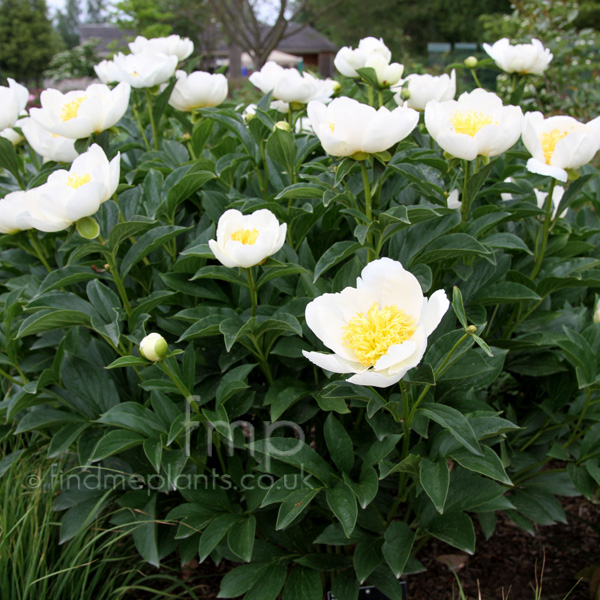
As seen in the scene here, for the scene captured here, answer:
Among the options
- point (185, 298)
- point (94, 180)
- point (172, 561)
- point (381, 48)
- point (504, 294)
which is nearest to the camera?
point (94, 180)

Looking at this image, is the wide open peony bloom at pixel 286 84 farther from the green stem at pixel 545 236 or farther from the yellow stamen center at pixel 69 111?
the green stem at pixel 545 236

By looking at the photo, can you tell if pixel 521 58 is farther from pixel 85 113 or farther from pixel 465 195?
pixel 85 113

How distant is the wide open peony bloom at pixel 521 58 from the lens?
72.6 inches

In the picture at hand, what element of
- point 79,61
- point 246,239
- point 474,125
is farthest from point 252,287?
point 79,61

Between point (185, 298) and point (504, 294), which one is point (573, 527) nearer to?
point (504, 294)

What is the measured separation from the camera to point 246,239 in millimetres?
1303

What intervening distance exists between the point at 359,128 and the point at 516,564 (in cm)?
144

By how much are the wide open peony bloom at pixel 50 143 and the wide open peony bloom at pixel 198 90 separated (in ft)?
1.27

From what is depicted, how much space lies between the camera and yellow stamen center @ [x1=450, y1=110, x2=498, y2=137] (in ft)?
4.55

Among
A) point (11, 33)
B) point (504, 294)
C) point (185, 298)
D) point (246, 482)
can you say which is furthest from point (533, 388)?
point (11, 33)

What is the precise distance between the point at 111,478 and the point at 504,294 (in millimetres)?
1101

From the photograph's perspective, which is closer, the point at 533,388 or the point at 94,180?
the point at 94,180

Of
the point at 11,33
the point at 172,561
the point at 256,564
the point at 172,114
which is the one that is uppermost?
the point at 172,114

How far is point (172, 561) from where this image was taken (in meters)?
1.93
